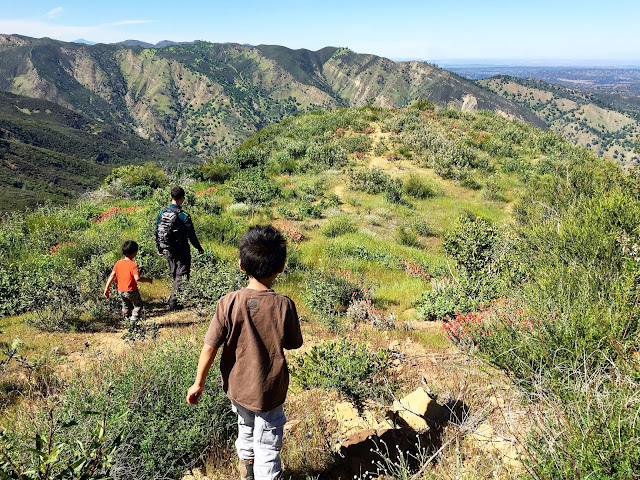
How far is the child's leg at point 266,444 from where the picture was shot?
245 cm

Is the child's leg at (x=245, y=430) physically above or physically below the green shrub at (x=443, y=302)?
above

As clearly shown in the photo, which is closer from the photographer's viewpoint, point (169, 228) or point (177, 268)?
point (169, 228)

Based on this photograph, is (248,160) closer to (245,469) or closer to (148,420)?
(148,420)

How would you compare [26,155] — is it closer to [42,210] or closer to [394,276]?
[42,210]

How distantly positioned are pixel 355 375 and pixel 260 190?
1140 centimetres

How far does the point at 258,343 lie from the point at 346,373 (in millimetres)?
1580

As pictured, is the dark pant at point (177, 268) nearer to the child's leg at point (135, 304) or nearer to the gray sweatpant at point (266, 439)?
the child's leg at point (135, 304)

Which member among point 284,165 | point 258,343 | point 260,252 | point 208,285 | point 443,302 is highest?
point 260,252

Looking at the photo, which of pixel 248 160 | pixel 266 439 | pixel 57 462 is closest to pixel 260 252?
pixel 266 439

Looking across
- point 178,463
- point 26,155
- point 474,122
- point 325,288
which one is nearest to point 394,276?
point 325,288

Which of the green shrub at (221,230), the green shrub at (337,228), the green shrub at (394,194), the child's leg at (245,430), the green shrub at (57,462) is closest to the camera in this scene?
the green shrub at (57,462)

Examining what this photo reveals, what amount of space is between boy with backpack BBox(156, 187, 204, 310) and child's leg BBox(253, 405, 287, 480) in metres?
4.42

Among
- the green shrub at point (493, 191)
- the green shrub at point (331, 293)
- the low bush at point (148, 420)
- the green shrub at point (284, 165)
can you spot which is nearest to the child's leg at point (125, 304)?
the low bush at point (148, 420)

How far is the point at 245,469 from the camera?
103 inches
